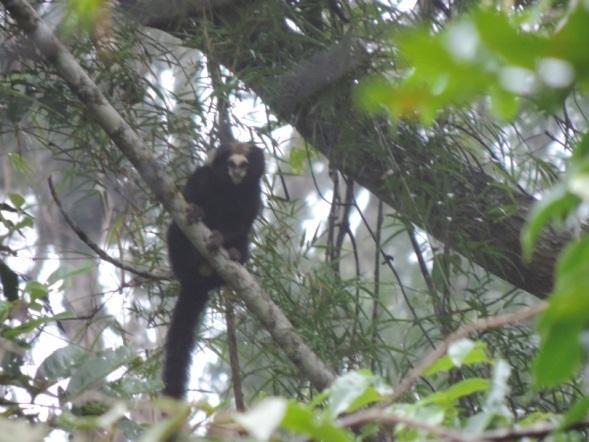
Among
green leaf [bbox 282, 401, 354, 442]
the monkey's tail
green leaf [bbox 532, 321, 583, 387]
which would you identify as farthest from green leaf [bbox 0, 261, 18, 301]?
green leaf [bbox 532, 321, 583, 387]

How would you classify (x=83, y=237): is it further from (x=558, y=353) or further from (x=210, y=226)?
(x=558, y=353)

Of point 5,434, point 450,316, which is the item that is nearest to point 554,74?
point 5,434

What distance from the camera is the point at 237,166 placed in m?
3.50

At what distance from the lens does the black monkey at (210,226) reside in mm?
3314

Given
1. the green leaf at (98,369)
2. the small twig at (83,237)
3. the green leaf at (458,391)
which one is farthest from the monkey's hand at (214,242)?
the green leaf at (458,391)

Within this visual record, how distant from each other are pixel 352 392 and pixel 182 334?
240 cm

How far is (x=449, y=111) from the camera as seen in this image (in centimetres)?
313

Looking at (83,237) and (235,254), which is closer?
(83,237)

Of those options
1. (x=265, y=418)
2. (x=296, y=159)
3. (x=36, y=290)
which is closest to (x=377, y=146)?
(x=296, y=159)

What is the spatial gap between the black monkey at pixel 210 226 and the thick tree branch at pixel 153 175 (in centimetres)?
52

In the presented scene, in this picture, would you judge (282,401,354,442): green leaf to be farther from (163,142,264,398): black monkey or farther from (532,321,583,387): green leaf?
(163,142,264,398): black monkey

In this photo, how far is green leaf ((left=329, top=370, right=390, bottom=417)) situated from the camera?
0.98 meters

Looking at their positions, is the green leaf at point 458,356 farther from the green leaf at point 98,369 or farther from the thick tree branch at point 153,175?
the thick tree branch at point 153,175

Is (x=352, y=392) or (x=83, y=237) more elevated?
A: (x=83, y=237)
